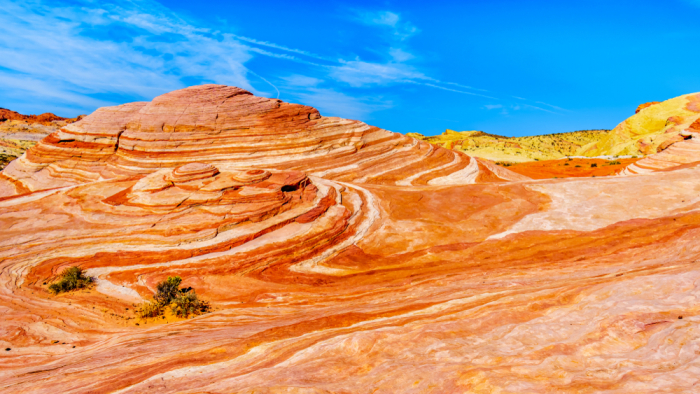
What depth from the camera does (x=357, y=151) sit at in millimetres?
30906

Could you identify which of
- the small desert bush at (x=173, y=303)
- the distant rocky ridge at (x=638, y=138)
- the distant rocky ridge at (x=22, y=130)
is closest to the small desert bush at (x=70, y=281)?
the small desert bush at (x=173, y=303)

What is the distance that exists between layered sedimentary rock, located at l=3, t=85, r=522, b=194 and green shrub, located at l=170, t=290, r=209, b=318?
16.8m

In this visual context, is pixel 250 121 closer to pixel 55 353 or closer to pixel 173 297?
pixel 173 297

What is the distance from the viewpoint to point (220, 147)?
95.3ft

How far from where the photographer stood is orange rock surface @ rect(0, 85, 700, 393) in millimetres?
6426

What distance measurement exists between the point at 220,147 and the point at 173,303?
62.1 ft

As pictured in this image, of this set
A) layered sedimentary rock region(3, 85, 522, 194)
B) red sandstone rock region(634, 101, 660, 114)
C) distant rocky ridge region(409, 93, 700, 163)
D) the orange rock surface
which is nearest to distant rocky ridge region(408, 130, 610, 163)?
distant rocky ridge region(409, 93, 700, 163)

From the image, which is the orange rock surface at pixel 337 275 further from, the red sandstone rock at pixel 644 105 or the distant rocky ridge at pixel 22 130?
the distant rocky ridge at pixel 22 130

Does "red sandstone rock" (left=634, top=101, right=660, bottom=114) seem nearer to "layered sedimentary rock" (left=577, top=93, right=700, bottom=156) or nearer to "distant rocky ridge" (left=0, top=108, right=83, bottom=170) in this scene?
"layered sedimentary rock" (left=577, top=93, right=700, bottom=156)

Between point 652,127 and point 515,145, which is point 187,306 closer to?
point 652,127

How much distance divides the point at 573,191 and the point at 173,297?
19.5 metres

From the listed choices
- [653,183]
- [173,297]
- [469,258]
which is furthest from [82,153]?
[653,183]

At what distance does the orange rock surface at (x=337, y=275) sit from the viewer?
6.43 metres

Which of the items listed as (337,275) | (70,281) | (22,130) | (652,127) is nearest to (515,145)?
(652,127)
